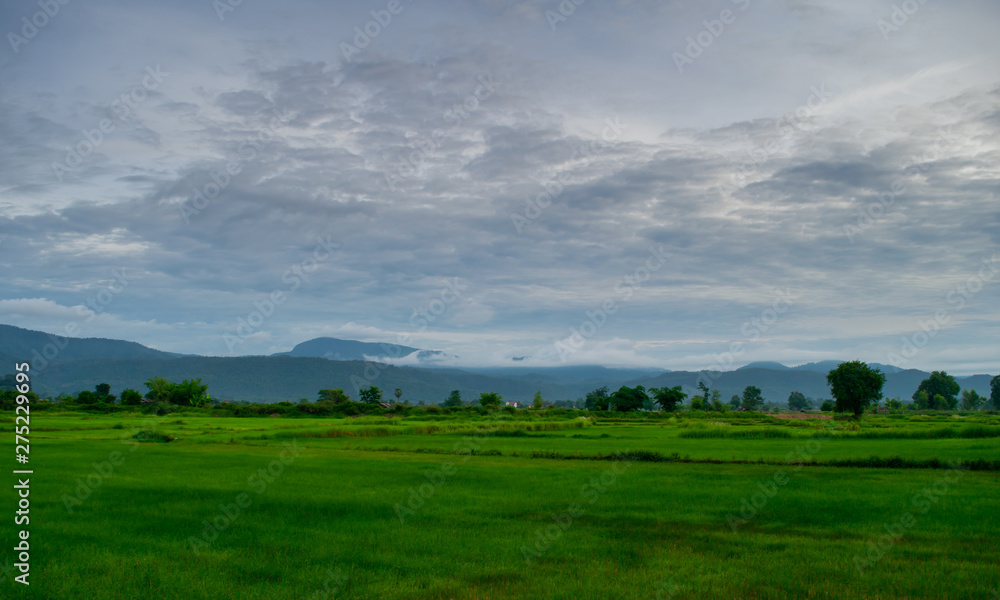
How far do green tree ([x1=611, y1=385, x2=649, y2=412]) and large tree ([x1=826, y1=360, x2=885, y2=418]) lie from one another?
34010 mm

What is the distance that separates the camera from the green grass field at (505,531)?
10.3m

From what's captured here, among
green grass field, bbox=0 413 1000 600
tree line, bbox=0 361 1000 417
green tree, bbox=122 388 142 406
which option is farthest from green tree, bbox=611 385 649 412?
green grass field, bbox=0 413 1000 600

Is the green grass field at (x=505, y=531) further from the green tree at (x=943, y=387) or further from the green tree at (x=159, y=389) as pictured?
the green tree at (x=943, y=387)

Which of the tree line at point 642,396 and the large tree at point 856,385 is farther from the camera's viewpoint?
the tree line at point 642,396

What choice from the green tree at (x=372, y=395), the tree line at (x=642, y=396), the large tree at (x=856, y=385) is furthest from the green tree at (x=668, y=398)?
the green tree at (x=372, y=395)

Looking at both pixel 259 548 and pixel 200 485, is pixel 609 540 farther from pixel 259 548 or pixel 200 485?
pixel 200 485

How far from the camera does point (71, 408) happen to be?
A: 9388 cm

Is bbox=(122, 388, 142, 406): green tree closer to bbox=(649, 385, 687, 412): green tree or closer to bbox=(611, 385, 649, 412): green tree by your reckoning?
bbox=(611, 385, 649, 412): green tree

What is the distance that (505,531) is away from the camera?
1447 centimetres

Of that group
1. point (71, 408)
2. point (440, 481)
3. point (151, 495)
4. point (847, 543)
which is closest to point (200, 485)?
point (151, 495)

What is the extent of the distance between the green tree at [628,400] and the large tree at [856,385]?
112ft

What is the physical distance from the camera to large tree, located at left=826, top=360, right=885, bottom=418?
3253 inches

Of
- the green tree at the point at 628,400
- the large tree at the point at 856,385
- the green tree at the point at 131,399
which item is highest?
the large tree at the point at 856,385

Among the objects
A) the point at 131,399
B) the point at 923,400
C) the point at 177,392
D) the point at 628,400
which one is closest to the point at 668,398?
the point at 628,400
